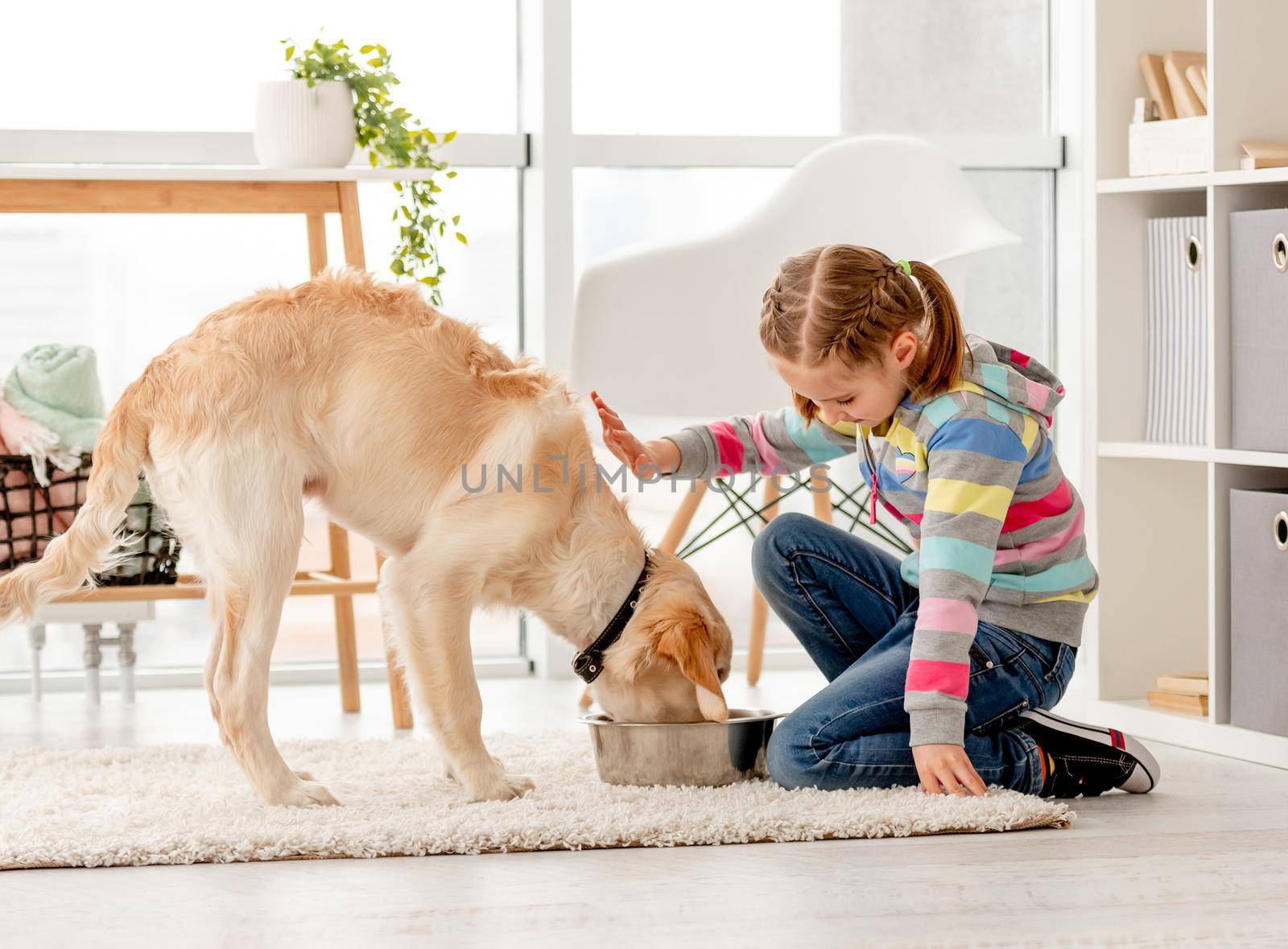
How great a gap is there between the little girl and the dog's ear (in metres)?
0.12

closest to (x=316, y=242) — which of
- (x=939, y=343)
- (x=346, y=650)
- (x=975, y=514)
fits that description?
(x=346, y=650)

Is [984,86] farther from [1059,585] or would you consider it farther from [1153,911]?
[1153,911]

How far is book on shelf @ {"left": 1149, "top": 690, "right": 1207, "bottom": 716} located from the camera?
2.56 m

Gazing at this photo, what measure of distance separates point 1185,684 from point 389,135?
1.78 metres

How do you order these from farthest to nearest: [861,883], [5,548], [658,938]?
[5,548], [861,883], [658,938]

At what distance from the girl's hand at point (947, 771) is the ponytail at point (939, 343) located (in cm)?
45

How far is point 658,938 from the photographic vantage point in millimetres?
1451

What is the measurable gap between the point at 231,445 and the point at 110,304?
1567mm

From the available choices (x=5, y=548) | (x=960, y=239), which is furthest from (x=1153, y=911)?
(x=5, y=548)

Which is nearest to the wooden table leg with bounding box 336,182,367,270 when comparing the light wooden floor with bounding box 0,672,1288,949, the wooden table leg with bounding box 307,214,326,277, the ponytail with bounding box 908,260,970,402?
the wooden table leg with bounding box 307,214,326,277

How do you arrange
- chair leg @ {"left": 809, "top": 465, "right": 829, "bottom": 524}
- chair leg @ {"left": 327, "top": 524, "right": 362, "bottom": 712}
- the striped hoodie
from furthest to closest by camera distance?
1. chair leg @ {"left": 809, "top": 465, "right": 829, "bottom": 524}
2. chair leg @ {"left": 327, "top": 524, "right": 362, "bottom": 712}
3. the striped hoodie

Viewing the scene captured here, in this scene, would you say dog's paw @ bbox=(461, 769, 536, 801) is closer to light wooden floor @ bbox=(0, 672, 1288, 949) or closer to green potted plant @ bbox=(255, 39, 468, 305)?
light wooden floor @ bbox=(0, 672, 1288, 949)

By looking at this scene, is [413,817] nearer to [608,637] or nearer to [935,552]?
[608,637]

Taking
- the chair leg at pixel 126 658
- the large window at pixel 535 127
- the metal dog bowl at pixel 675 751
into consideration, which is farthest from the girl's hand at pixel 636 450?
the chair leg at pixel 126 658
